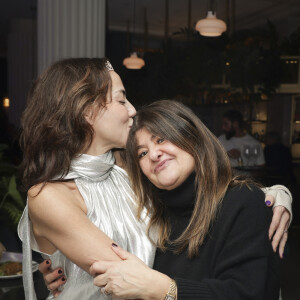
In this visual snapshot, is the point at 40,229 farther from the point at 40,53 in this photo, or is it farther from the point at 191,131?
the point at 40,53

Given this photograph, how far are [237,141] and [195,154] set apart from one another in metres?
4.08

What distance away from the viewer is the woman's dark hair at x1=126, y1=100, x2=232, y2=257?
52.7 inches

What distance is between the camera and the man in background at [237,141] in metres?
5.11

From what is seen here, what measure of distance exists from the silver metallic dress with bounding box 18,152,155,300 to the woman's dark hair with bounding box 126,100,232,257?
→ 10 cm

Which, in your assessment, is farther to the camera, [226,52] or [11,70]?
[11,70]

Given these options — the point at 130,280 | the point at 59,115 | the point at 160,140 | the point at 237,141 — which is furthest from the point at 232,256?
the point at 237,141

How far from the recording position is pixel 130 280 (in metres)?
1.18

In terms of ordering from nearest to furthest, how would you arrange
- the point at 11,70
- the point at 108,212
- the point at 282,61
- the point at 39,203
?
the point at 39,203
the point at 108,212
the point at 282,61
the point at 11,70

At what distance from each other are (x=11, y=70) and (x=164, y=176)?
935 cm

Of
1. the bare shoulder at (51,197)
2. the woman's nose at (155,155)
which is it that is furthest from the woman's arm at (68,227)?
the woman's nose at (155,155)

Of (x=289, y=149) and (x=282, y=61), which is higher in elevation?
(x=282, y=61)

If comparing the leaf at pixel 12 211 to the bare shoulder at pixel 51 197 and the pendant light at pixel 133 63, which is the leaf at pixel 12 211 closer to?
the bare shoulder at pixel 51 197

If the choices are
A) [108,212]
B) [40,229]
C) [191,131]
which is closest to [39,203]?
[40,229]

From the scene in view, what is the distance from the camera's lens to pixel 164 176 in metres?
1.37
